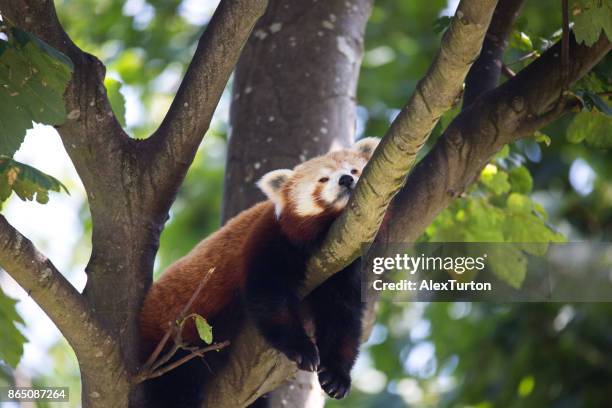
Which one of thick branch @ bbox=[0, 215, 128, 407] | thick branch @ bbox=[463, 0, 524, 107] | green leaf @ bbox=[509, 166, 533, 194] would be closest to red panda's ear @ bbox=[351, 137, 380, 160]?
thick branch @ bbox=[463, 0, 524, 107]

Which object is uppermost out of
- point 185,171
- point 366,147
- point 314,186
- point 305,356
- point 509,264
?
point 185,171

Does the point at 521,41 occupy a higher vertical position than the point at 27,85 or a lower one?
lower

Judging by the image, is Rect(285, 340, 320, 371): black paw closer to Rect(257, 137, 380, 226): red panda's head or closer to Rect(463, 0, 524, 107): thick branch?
Rect(257, 137, 380, 226): red panda's head

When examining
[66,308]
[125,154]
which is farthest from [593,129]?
[66,308]

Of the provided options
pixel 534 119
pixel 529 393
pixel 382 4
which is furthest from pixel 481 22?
pixel 382 4

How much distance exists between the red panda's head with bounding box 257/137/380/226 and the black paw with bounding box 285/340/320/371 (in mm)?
892

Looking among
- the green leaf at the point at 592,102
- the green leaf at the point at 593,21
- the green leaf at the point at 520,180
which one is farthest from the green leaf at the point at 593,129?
the green leaf at the point at 520,180

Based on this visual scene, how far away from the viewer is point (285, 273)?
164 inches

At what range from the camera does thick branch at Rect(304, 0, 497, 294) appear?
282 centimetres

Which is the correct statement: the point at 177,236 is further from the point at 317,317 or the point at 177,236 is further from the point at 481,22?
the point at 481,22

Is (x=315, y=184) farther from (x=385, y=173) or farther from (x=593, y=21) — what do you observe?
(x=593, y=21)

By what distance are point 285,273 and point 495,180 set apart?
148 centimetres

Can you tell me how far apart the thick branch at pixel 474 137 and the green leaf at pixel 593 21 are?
0.95 feet

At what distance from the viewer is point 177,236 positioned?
8.86 m
